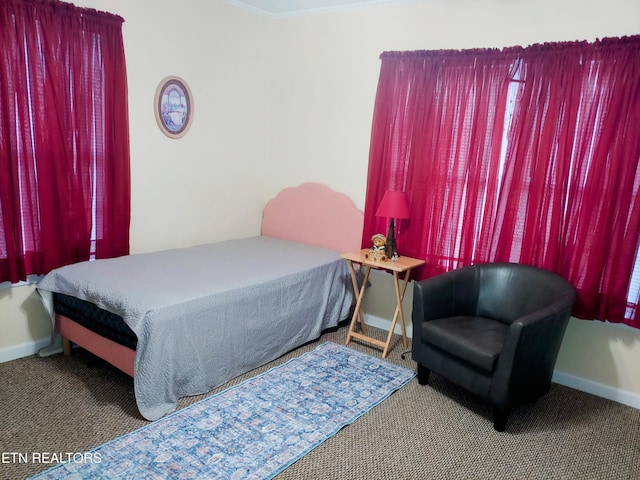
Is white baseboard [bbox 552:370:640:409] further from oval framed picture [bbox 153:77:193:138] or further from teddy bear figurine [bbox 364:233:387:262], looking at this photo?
oval framed picture [bbox 153:77:193:138]

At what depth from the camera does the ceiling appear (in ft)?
11.7

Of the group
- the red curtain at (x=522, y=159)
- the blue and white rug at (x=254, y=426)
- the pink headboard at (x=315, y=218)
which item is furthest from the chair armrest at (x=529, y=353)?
the pink headboard at (x=315, y=218)

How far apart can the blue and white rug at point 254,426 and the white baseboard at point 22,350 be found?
3.98 feet

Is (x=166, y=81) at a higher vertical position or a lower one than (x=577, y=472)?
higher

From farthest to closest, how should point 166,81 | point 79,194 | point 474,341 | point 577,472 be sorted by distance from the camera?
point 166,81 < point 79,194 < point 474,341 < point 577,472

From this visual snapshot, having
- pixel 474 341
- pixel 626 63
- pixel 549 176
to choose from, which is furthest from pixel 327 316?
pixel 626 63

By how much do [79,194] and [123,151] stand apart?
41 cm

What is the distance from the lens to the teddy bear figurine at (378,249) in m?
3.34

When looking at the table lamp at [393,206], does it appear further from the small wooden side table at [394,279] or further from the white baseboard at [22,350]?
the white baseboard at [22,350]

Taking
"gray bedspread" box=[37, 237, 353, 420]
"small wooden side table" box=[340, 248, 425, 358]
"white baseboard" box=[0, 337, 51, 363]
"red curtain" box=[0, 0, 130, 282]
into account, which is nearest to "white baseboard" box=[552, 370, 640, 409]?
"small wooden side table" box=[340, 248, 425, 358]

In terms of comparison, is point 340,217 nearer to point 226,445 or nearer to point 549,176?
point 549,176

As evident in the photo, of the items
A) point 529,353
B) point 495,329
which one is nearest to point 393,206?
point 495,329

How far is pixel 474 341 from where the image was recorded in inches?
98.5

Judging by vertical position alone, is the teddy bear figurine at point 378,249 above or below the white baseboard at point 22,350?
above
